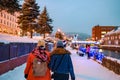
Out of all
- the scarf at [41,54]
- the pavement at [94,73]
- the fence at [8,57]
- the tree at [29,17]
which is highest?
the tree at [29,17]

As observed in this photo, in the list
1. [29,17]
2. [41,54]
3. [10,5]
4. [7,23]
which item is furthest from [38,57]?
[7,23]

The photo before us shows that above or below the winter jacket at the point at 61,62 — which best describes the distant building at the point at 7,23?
above

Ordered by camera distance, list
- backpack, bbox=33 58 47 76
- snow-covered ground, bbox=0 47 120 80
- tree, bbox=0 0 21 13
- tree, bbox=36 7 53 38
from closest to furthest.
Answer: backpack, bbox=33 58 47 76, snow-covered ground, bbox=0 47 120 80, tree, bbox=0 0 21 13, tree, bbox=36 7 53 38

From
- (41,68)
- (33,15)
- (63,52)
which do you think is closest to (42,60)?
(41,68)

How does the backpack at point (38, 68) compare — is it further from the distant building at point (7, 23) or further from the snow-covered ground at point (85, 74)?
the distant building at point (7, 23)

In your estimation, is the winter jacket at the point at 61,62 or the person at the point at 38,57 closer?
the person at the point at 38,57

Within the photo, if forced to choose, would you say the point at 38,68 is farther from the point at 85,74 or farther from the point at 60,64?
the point at 85,74

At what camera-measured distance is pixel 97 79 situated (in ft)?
48.3

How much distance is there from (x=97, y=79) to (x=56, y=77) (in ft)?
27.0

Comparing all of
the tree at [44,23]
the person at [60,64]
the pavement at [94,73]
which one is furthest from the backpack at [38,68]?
the tree at [44,23]

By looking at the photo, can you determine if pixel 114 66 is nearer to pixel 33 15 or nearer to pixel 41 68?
pixel 41 68

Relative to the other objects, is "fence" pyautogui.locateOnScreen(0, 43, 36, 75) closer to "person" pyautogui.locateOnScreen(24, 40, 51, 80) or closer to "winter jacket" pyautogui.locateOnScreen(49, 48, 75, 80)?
"winter jacket" pyautogui.locateOnScreen(49, 48, 75, 80)

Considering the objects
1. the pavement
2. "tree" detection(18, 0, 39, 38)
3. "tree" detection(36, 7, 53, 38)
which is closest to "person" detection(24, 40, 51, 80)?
the pavement

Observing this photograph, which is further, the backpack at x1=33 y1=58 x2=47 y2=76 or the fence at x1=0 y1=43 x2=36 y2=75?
the fence at x1=0 y1=43 x2=36 y2=75
